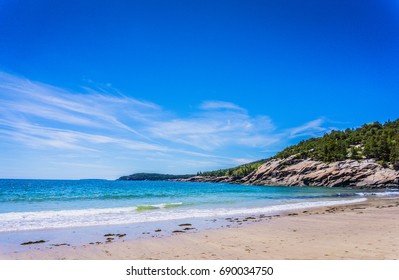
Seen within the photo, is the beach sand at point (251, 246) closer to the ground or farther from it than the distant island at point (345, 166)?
closer to the ground

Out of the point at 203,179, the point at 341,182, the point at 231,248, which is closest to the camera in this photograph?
the point at 231,248

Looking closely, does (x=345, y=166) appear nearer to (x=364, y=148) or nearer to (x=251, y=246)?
(x=364, y=148)

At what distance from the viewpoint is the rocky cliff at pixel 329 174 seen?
60.7 metres

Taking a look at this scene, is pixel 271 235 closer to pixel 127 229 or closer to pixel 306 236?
pixel 306 236

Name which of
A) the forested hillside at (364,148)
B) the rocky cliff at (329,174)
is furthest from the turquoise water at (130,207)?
the forested hillside at (364,148)

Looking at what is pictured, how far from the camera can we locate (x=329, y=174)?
6969 cm

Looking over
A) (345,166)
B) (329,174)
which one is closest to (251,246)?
(329,174)

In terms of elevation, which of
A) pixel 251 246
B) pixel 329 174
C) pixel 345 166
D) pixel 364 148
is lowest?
pixel 251 246

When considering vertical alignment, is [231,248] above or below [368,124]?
below

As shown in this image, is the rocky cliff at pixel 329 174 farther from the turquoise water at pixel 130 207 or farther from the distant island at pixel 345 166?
the turquoise water at pixel 130 207

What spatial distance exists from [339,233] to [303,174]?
70.4m

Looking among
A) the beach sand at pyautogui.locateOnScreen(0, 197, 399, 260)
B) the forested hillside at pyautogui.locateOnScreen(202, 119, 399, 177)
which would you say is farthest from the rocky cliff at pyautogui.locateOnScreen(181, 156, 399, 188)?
the beach sand at pyautogui.locateOnScreen(0, 197, 399, 260)
